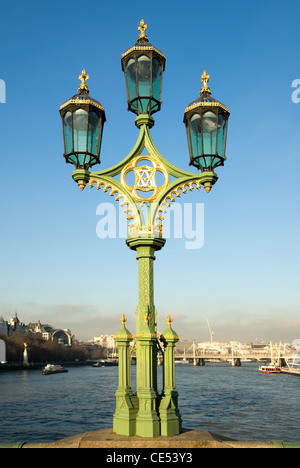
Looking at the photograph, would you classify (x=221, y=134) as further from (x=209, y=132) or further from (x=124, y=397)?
(x=124, y=397)

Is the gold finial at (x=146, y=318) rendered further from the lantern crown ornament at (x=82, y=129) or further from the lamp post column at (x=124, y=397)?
the lantern crown ornament at (x=82, y=129)

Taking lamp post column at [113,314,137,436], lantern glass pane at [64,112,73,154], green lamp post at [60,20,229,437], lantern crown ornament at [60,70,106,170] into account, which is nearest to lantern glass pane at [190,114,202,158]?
green lamp post at [60,20,229,437]

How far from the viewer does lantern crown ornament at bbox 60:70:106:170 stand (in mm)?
8484

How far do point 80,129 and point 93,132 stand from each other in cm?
27

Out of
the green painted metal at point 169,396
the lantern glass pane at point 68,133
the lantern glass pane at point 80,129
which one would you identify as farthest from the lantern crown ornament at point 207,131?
the green painted metal at point 169,396

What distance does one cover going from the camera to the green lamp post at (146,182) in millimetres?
7980

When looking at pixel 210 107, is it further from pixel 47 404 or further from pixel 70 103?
pixel 47 404

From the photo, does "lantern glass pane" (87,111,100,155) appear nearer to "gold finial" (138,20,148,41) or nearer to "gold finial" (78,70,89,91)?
"gold finial" (78,70,89,91)

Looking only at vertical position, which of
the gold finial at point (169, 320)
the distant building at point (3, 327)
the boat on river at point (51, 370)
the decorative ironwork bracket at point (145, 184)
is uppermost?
the decorative ironwork bracket at point (145, 184)

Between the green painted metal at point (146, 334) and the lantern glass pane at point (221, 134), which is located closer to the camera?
the green painted metal at point (146, 334)

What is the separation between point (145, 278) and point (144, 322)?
0.86 m

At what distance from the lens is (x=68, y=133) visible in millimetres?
8578

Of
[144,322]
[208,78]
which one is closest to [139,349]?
[144,322]

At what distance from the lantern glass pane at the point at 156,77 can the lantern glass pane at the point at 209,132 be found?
1482 mm
